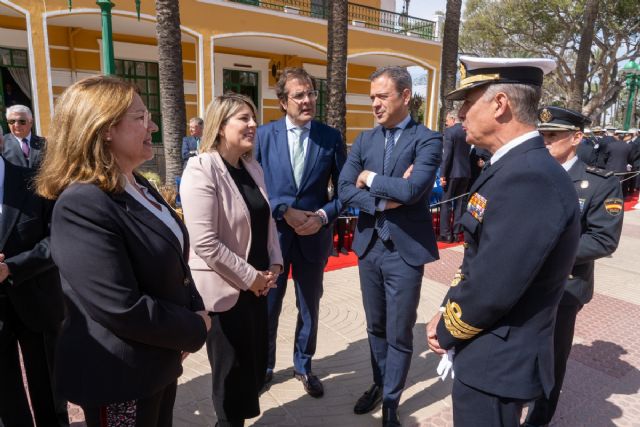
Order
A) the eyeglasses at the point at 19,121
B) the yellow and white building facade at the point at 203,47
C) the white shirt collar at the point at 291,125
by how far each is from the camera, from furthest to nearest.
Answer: the yellow and white building facade at the point at 203,47 < the eyeglasses at the point at 19,121 < the white shirt collar at the point at 291,125

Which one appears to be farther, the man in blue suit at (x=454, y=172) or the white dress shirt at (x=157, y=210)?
the man in blue suit at (x=454, y=172)

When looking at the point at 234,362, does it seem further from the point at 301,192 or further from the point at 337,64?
the point at 337,64

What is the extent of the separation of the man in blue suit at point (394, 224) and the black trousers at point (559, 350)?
0.79 meters

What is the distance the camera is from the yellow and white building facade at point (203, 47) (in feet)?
34.9

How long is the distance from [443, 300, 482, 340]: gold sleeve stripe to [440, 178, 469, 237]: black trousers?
5943 millimetres

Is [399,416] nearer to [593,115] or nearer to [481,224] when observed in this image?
[481,224]

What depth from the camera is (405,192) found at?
8.87 feet

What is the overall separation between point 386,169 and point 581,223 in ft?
3.89

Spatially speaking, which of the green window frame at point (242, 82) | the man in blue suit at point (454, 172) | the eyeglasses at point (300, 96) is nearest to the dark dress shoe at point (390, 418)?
the eyeglasses at point (300, 96)

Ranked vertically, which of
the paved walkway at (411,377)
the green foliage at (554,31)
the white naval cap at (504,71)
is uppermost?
the green foliage at (554,31)

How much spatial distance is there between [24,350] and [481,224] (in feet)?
8.08

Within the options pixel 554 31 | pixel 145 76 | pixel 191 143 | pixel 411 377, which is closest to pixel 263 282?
pixel 411 377

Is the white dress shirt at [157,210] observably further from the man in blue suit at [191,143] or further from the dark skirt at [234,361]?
the man in blue suit at [191,143]

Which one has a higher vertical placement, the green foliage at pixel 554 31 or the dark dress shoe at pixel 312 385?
the green foliage at pixel 554 31
